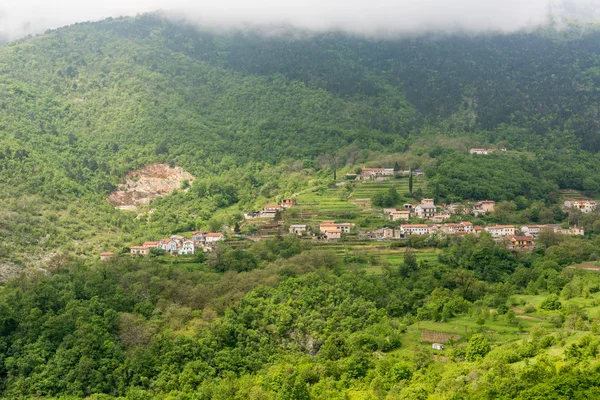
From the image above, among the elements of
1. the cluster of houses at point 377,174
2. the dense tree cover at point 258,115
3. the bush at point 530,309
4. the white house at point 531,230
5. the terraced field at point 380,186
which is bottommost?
the bush at point 530,309

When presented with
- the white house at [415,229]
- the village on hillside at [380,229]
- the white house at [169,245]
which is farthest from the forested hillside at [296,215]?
the white house at [415,229]

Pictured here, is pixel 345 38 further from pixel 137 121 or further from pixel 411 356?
pixel 411 356

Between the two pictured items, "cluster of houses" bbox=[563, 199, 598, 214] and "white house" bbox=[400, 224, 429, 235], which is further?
"cluster of houses" bbox=[563, 199, 598, 214]

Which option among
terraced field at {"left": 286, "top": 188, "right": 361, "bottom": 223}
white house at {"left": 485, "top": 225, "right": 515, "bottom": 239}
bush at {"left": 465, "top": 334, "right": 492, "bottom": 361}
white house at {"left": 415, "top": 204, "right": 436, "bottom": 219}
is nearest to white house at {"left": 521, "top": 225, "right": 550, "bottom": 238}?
white house at {"left": 485, "top": 225, "right": 515, "bottom": 239}

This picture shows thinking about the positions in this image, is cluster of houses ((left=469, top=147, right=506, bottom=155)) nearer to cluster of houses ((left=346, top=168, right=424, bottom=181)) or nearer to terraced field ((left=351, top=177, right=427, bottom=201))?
cluster of houses ((left=346, top=168, right=424, bottom=181))

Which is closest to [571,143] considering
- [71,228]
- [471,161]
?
[471,161]

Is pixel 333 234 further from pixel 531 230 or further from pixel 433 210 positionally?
pixel 531 230

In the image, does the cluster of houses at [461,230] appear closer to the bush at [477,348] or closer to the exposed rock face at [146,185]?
the bush at [477,348]
